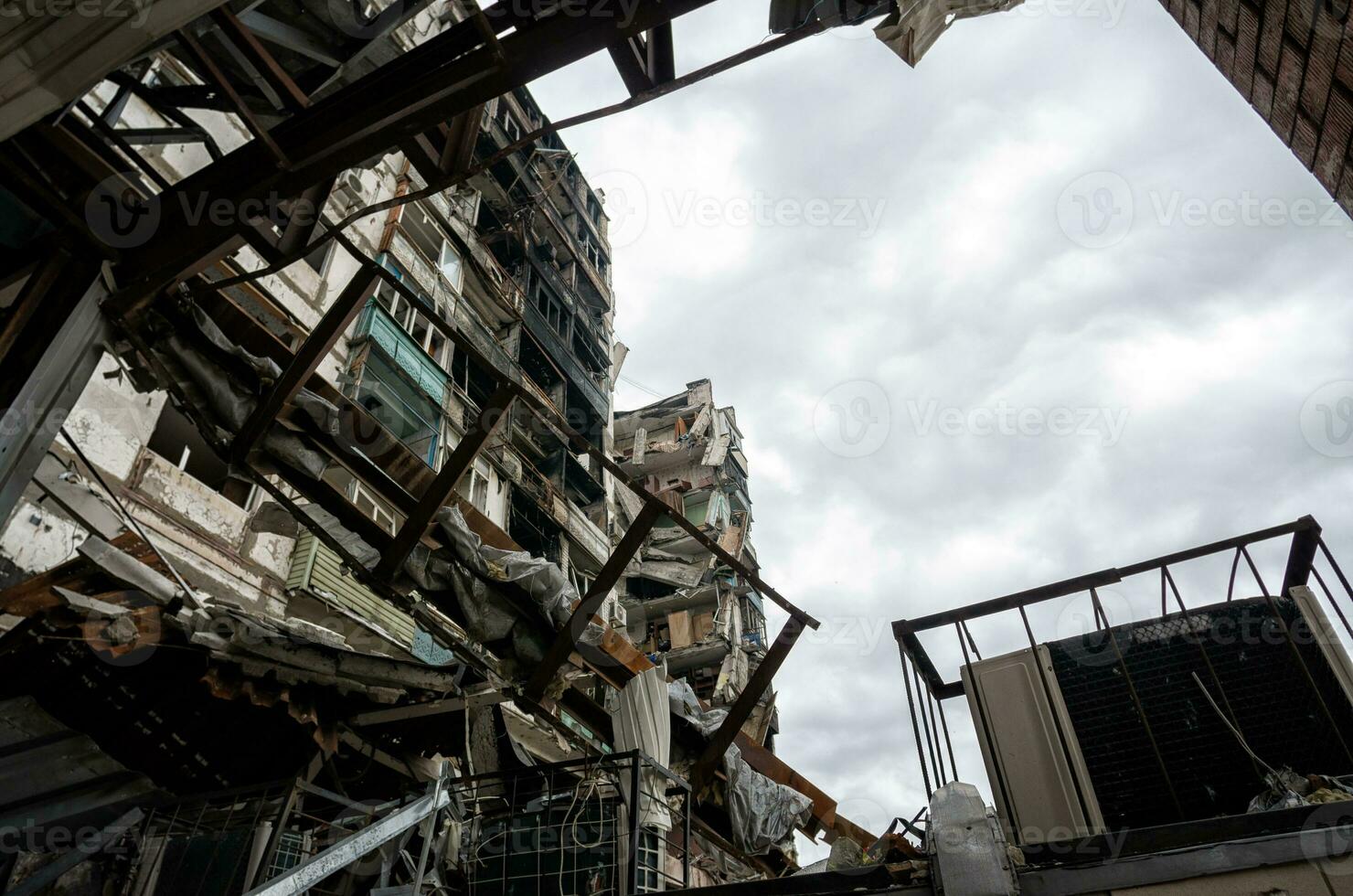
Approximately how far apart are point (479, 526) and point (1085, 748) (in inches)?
206

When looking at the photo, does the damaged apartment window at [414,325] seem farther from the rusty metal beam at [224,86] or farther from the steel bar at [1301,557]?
the steel bar at [1301,557]

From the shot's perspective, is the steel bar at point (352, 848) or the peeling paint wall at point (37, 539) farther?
the peeling paint wall at point (37, 539)

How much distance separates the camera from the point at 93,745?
25.1 ft

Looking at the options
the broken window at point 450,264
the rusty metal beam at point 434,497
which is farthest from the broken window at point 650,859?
the broken window at point 450,264

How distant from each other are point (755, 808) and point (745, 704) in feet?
6.59

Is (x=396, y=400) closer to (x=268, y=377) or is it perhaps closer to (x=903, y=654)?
(x=268, y=377)

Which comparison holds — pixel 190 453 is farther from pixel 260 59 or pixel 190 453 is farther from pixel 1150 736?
pixel 1150 736

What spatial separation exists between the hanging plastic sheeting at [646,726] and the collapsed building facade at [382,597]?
0.10 ft

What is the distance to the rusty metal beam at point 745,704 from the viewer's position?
716 centimetres

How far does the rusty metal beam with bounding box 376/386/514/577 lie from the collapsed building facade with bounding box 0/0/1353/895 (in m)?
0.03

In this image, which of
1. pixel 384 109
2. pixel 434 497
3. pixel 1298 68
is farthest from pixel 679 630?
pixel 1298 68

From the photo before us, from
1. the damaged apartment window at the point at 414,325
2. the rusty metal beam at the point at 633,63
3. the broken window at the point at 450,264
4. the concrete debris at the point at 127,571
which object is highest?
the broken window at the point at 450,264

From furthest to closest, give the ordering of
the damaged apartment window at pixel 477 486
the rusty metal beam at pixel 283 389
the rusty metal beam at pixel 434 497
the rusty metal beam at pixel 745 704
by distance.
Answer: the damaged apartment window at pixel 477 486
the rusty metal beam at pixel 745 704
the rusty metal beam at pixel 434 497
the rusty metal beam at pixel 283 389

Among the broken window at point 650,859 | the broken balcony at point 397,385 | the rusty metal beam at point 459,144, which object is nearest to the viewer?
the rusty metal beam at point 459,144
